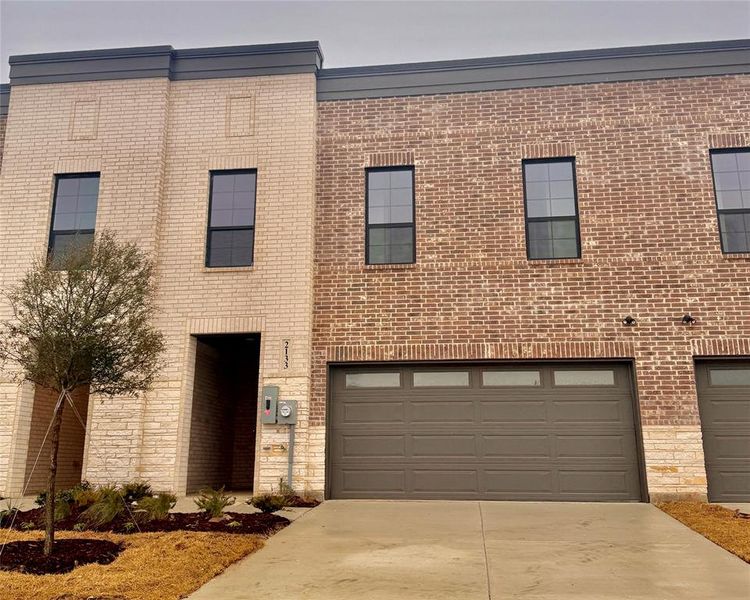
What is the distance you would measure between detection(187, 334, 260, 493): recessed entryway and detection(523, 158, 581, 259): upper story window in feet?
17.3

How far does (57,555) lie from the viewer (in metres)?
6.50

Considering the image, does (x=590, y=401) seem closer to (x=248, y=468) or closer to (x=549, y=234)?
(x=549, y=234)

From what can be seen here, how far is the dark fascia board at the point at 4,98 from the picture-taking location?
13.2 meters

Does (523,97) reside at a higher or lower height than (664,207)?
higher

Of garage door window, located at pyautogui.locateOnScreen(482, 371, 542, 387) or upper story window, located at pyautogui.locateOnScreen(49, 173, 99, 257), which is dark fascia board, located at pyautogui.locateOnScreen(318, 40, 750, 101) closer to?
upper story window, located at pyautogui.locateOnScreen(49, 173, 99, 257)

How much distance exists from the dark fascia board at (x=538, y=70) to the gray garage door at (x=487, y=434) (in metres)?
5.20

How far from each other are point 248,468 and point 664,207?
30.4 ft

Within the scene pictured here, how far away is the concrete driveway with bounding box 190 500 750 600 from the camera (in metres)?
5.42

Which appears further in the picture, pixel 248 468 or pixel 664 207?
pixel 248 468

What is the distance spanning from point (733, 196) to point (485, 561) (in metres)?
8.44

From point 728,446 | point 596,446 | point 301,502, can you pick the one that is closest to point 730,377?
point 728,446

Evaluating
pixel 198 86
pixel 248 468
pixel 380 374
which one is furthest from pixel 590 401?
pixel 198 86

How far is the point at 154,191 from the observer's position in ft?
40.3

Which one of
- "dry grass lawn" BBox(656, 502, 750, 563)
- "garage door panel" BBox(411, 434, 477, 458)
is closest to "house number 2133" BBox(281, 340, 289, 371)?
"garage door panel" BBox(411, 434, 477, 458)
